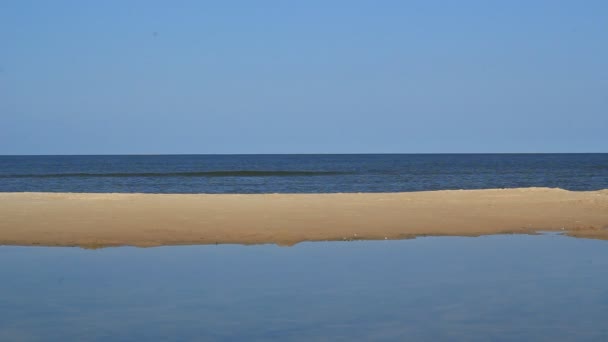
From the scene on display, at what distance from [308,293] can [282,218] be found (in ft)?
30.3

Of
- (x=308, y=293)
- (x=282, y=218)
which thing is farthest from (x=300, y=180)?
(x=308, y=293)

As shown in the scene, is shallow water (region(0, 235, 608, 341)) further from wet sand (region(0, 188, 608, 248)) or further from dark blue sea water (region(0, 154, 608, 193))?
dark blue sea water (region(0, 154, 608, 193))

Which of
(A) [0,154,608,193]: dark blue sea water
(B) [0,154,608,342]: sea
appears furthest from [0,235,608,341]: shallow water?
(A) [0,154,608,193]: dark blue sea water

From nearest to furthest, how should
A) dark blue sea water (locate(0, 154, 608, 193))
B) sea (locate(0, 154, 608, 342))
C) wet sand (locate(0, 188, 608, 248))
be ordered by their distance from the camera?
sea (locate(0, 154, 608, 342))
wet sand (locate(0, 188, 608, 248))
dark blue sea water (locate(0, 154, 608, 193))

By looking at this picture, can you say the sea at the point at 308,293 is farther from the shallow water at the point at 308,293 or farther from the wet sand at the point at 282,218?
the wet sand at the point at 282,218

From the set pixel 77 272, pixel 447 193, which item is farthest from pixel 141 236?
pixel 447 193

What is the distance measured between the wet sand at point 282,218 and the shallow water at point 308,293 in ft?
4.75

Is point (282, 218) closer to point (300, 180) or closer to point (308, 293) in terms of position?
point (308, 293)

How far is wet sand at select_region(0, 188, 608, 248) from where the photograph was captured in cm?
1593

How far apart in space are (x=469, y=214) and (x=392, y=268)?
362 inches

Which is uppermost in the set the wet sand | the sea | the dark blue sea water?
the dark blue sea water

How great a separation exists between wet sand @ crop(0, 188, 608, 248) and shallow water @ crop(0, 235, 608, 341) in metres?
1.45

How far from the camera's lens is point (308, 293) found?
9922 millimetres

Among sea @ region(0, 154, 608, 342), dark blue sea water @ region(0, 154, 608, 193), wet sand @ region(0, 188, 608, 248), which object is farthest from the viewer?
dark blue sea water @ region(0, 154, 608, 193)
